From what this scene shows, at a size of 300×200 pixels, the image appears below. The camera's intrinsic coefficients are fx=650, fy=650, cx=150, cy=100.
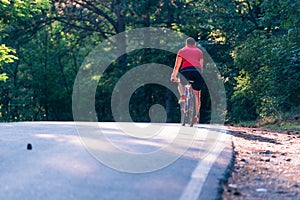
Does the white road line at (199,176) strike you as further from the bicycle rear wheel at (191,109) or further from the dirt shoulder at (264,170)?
the bicycle rear wheel at (191,109)

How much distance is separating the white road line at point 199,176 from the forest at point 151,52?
9.86m

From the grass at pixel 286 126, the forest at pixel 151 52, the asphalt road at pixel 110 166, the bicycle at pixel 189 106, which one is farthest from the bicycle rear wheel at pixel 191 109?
the forest at pixel 151 52

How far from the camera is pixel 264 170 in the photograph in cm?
833

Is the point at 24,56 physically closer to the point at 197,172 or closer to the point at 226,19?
the point at 226,19

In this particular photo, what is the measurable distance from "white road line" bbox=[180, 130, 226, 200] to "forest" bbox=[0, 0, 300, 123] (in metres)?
9.86

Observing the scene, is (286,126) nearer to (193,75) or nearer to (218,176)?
(193,75)

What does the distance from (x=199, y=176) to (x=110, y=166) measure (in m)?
1.08

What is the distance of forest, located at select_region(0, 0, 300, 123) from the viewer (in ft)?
64.5

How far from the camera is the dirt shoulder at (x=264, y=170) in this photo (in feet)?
21.9

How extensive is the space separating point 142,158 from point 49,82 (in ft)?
123

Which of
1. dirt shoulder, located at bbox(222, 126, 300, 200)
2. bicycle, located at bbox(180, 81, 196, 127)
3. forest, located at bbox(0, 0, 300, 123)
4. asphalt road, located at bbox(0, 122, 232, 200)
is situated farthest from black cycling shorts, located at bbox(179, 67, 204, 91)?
forest, located at bbox(0, 0, 300, 123)

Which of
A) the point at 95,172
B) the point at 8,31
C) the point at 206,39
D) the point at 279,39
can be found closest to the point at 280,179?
the point at 95,172

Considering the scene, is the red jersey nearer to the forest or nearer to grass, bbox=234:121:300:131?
grass, bbox=234:121:300:131

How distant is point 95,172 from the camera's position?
23.3ft
